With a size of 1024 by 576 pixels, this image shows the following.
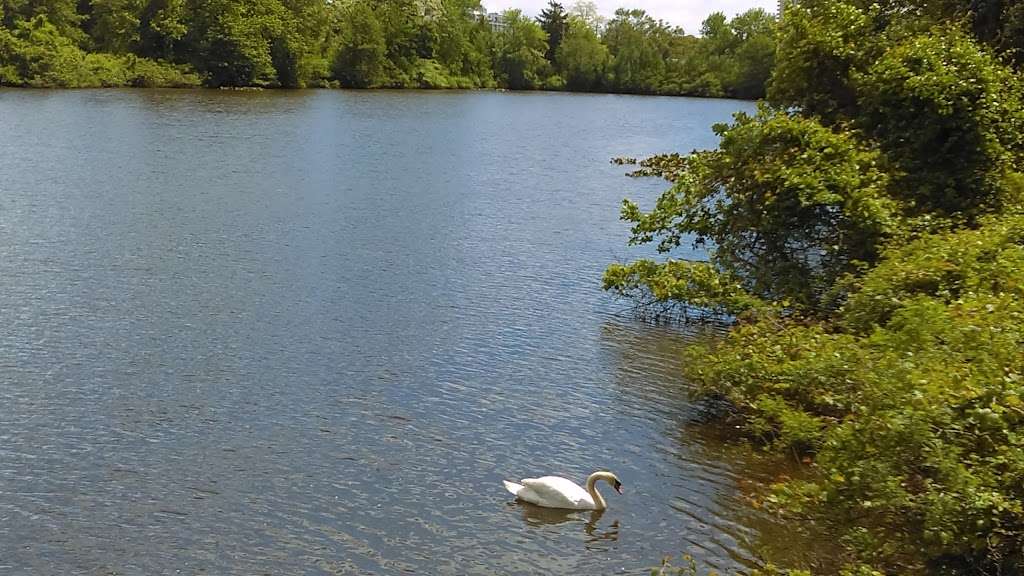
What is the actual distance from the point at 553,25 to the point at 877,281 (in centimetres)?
13175

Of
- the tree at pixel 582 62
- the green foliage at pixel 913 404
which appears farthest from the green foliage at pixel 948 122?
the tree at pixel 582 62

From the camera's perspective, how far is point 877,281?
14359 millimetres

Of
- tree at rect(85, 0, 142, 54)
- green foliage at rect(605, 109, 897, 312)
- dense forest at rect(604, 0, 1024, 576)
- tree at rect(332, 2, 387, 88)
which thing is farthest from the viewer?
tree at rect(332, 2, 387, 88)

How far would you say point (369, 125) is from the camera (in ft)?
199

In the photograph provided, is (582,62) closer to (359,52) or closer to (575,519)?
(359,52)

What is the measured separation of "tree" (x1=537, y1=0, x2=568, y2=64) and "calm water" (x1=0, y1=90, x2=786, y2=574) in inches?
4227

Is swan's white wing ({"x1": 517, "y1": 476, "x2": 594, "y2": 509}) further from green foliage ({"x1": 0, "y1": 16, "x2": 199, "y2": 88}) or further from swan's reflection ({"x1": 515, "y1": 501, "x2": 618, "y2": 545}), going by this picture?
green foliage ({"x1": 0, "y1": 16, "x2": 199, "y2": 88})

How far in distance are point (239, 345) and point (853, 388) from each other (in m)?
10.8

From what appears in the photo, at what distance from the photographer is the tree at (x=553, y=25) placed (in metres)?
139

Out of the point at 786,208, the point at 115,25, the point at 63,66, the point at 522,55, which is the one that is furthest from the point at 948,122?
the point at 522,55

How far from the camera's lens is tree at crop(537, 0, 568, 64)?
138875 millimetres

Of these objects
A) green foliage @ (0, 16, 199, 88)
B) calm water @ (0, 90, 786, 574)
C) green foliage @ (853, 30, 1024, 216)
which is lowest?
calm water @ (0, 90, 786, 574)

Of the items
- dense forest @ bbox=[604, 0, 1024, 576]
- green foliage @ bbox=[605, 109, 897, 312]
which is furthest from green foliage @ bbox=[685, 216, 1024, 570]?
green foliage @ bbox=[605, 109, 897, 312]

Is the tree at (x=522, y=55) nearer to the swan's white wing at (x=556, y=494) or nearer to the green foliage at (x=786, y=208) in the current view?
the green foliage at (x=786, y=208)
